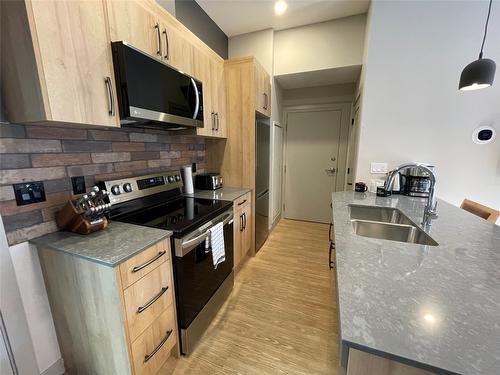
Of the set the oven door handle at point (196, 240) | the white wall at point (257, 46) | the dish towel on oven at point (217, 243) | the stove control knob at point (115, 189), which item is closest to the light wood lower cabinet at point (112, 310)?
the oven door handle at point (196, 240)

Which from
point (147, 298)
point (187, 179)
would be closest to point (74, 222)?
point (147, 298)

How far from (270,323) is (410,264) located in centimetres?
124

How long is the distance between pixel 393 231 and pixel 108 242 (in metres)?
1.70

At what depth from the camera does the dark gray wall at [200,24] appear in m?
2.05

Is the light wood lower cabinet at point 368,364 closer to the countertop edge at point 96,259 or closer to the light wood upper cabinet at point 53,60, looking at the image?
the countertop edge at point 96,259

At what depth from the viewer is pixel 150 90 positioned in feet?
4.27

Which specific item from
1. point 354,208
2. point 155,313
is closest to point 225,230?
point 155,313

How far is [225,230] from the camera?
180 cm

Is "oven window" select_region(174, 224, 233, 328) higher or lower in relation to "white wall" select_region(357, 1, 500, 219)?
lower

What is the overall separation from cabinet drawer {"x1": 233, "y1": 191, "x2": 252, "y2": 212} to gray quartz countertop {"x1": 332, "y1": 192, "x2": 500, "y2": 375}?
1123mm

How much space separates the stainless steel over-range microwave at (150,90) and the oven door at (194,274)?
2.57ft

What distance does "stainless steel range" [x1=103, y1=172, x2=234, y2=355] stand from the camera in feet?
4.23

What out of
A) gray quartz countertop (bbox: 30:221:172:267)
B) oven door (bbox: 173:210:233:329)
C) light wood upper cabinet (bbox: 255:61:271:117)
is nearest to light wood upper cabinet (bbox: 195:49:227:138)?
light wood upper cabinet (bbox: 255:61:271:117)

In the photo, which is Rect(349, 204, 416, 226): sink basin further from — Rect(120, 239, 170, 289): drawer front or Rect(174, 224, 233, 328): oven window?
Rect(120, 239, 170, 289): drawer front
